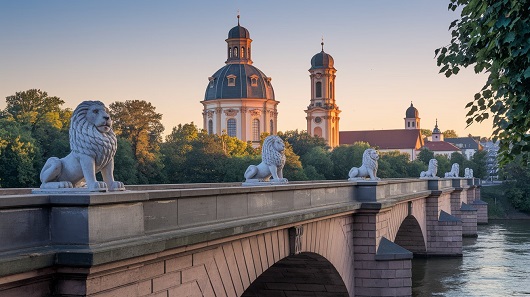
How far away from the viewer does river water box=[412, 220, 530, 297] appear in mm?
29734

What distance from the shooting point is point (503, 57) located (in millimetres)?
11570

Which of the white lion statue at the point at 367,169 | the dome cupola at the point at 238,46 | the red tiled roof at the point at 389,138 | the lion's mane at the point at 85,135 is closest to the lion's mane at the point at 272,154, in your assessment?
the white lion statue at the point at 367,169

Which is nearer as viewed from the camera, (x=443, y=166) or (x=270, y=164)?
(x=270, y=164)

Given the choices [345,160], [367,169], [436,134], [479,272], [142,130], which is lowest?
[479,272]

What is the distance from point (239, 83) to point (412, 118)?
220 ft

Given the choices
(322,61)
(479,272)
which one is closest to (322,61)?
(322,61)

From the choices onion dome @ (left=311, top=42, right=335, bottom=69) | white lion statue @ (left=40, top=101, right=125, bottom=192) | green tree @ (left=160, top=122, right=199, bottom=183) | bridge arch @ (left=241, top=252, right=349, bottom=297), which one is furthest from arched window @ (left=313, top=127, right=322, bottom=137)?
white lion statue @ (left=40, top=101, right=125, bottom=192)

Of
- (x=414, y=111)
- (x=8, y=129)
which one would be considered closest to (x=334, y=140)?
(x=414, y=111)

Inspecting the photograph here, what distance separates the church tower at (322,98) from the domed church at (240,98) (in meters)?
7.23

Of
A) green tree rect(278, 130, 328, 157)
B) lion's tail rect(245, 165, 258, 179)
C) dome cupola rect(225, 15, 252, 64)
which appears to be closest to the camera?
lion's tail rect(245, 165, 258, 179)

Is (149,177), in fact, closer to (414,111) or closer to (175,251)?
(175,251)

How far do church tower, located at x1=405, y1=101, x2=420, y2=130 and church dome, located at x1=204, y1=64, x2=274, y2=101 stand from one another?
61278mm

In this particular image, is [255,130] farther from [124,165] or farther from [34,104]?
[124,165]

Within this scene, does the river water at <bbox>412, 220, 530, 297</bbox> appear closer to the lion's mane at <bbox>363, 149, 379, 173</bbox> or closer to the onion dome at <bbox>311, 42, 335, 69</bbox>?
the lion's mane at <bbox>363, 149, 379, 173</bbox>
